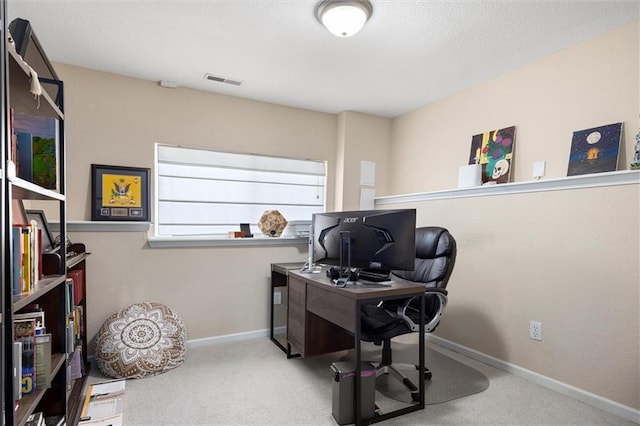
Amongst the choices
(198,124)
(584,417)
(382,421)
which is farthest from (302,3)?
(584,417)

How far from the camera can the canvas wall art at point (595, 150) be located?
2070mm

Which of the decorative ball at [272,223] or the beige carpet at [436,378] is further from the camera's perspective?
the decorative ball at [272,223]

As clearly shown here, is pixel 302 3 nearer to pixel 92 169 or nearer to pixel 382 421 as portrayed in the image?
pixel 92 169

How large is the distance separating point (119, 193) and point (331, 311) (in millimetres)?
2015

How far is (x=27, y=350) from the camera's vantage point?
1.31m

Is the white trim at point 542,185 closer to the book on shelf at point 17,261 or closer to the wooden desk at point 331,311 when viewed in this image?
the wooden desk at point 331,311

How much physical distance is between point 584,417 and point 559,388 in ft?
0.95

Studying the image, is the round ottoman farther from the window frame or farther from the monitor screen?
the monitor screen

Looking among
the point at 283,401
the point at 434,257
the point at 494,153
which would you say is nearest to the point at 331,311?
the point at 283,401

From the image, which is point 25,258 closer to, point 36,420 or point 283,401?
point 36,420

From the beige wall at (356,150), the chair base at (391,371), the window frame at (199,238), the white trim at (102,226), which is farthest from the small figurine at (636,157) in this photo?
the white trim at (102,226)

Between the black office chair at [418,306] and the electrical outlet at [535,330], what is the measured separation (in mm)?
761

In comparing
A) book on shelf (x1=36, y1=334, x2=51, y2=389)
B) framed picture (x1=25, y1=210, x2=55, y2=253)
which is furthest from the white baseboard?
framed picture (x1=25, y1=210, x2=55, y2=253)

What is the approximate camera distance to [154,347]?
97.5 inches
